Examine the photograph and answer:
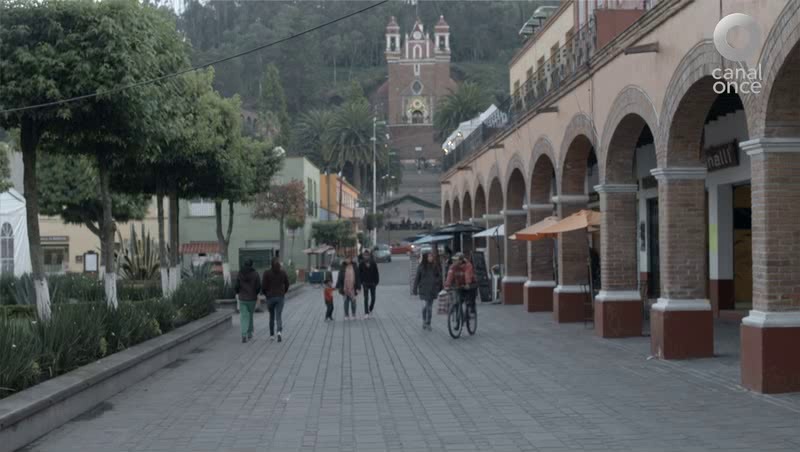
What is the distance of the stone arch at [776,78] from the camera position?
11.3 metres

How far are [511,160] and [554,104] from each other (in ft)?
19.3

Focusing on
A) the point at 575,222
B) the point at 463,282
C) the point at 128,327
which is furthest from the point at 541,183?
the point at 128,327

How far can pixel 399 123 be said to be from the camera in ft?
506

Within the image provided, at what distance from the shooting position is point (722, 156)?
21750 mm

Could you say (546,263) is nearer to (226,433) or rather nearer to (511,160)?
(511,160)

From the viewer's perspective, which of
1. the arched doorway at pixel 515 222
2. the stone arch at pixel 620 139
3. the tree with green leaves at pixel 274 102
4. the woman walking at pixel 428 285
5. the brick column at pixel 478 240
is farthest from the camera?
the tree with green leaves at pixel 274 102

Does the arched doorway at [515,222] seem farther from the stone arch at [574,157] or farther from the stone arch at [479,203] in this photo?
the stone arch at [479,203]

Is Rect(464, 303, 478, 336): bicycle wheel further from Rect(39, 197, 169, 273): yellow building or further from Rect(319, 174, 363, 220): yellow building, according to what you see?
Rect(319, 174, 363, 220): yellow building

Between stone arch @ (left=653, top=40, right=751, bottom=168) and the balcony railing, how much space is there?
4.78 metres


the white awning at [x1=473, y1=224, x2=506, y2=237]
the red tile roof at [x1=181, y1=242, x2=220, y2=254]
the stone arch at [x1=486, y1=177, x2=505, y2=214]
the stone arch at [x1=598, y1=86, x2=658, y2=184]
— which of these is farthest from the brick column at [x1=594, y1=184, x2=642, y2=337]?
the red tile roof at [x1=181, y1=242, x2=220, y2=254]

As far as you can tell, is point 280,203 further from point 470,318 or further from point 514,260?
point 470,318

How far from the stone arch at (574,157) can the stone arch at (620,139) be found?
204 cm

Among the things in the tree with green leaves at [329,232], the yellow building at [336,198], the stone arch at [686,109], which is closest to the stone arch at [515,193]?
the stone arch at [686,109]

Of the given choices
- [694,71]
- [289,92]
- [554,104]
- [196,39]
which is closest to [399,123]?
[289,92]
